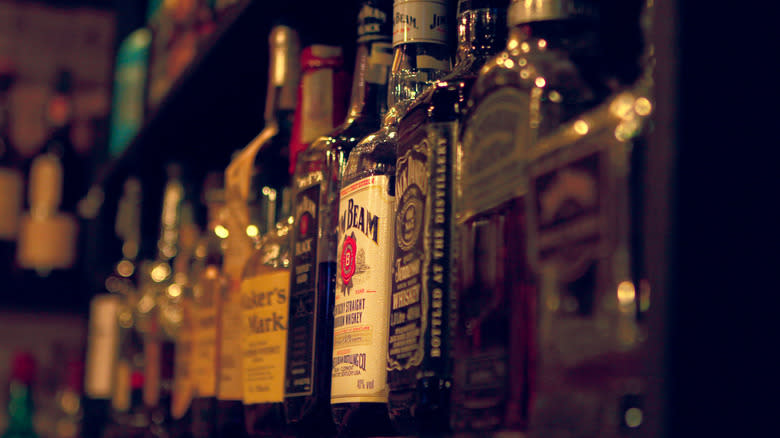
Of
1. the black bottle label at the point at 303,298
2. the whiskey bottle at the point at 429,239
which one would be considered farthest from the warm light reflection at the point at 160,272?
the whiskey bottle at the point at 429,239

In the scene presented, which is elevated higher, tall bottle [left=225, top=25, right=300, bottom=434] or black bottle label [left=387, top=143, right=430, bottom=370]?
tall bottle [left=225, top=25, right=300, bottom=434]

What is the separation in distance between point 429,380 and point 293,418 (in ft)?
0.83

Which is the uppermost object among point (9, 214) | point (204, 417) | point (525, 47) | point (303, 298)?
point (9, 214)

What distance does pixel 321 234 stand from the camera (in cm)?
97

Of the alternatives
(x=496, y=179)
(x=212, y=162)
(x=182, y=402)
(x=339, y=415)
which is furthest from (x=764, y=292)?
(x=212, y=162)

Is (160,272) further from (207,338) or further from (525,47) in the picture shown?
(525,47)

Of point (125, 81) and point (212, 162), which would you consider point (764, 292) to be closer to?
point (212, 162)

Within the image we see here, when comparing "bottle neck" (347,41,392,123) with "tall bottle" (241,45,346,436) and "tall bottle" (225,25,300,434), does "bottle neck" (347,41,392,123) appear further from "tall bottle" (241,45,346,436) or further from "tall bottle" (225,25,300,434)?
"tall bottle" (225,25,300,434)

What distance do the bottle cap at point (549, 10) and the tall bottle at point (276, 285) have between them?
1.44ft

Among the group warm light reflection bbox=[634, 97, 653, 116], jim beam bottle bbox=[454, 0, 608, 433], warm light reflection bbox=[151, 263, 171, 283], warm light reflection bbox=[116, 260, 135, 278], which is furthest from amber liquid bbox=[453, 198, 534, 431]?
warm light reflection bbox=[116, 260, 135, 278]

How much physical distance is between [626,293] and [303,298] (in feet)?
1.64

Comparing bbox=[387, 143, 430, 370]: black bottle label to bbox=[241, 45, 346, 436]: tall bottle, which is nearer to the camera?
bbox=[387, 143, 430, 370]: black bottle label

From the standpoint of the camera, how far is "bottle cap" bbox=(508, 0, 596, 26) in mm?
634

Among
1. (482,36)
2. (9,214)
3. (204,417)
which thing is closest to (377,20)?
(482,36)
